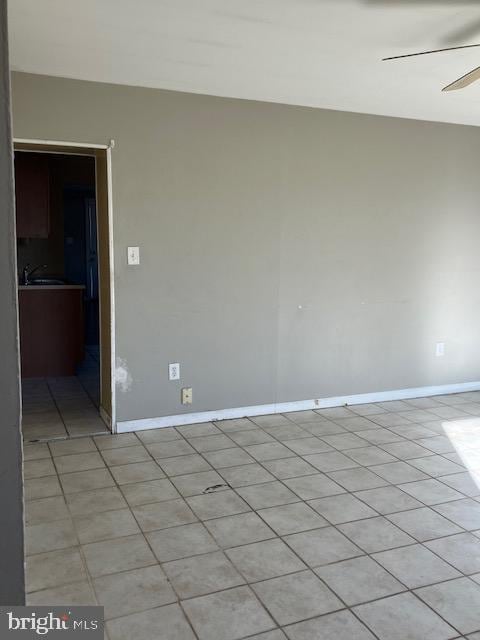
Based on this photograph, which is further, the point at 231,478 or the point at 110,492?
the point at 231,478

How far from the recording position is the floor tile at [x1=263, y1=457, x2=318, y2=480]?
3.23 meters

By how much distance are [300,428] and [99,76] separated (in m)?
2.66

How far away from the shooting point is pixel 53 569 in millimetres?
2268

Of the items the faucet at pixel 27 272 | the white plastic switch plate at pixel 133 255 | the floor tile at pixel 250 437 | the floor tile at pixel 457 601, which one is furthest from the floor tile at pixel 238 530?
the faucet at pixel 27 272

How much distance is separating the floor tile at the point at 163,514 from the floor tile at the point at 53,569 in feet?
1.19

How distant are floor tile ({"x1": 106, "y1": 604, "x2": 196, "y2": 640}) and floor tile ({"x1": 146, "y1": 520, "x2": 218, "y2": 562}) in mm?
348

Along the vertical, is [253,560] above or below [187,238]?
below

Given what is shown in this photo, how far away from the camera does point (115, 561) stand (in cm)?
233

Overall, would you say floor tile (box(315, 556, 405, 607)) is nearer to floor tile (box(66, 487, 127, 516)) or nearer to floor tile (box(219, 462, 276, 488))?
floor tile (box(219, 462, 276, 488))

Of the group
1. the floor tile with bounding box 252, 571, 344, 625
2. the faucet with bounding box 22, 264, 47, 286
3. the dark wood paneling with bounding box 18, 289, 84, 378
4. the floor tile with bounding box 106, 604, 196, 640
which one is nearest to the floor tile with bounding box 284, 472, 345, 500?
the floor tile with bounding box 252, 571, 344, 625

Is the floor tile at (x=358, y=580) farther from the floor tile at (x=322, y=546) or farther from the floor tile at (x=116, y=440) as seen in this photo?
the floor tile at (x=116, y=440)

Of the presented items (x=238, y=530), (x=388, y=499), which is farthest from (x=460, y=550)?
(x=238, y=530)

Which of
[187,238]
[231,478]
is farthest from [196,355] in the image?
[231,478]

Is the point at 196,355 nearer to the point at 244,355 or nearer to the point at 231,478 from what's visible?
the point at 244,355
